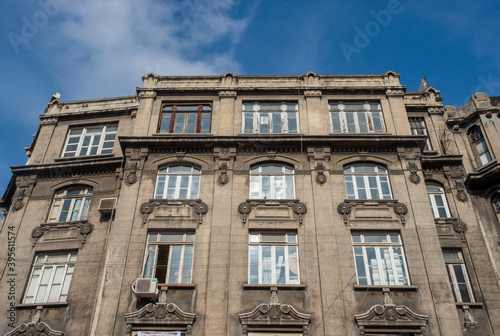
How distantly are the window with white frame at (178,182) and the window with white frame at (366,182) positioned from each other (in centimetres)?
665

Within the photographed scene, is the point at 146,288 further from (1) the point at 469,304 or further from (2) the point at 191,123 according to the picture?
(1) the point at 469,304

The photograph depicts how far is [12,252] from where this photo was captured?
18406mm

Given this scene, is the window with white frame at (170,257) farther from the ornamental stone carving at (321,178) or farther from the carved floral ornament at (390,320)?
the carved floral ornament at (390,320)

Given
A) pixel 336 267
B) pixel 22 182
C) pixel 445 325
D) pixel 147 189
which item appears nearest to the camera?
pixel 445 325

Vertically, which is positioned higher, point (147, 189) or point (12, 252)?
point (147, 189)

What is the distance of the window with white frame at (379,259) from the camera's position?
16328mm

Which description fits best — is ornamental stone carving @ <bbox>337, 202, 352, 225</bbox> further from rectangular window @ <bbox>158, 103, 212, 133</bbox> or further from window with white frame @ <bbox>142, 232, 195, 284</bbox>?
rectangular window @ <bbox>158, 103, 212, 133</bbox>

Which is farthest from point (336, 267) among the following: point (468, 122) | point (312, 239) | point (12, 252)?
point (12, 252)

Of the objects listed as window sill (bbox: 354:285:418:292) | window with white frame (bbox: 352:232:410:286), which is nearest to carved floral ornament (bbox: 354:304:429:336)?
window sill (bbox: 354:285:418:292)

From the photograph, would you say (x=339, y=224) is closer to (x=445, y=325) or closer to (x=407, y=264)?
(x=407, y=264)

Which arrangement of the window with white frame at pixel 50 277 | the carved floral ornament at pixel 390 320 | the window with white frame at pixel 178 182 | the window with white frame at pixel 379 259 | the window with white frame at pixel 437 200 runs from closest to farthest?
the carved floral ornament at pixel 390 320, the window with white frame at pixel 379 259, the window with white frame at pixel 50 277, the window with white frame at pixel 178 182, the window with white frame at pixel 437 200

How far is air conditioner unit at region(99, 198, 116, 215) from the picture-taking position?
1852cm

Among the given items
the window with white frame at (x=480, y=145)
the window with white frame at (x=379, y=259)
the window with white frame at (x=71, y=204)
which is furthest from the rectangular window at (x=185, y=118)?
the window with white frame at (x=480, y=145)

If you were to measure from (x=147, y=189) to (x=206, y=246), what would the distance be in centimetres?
389
